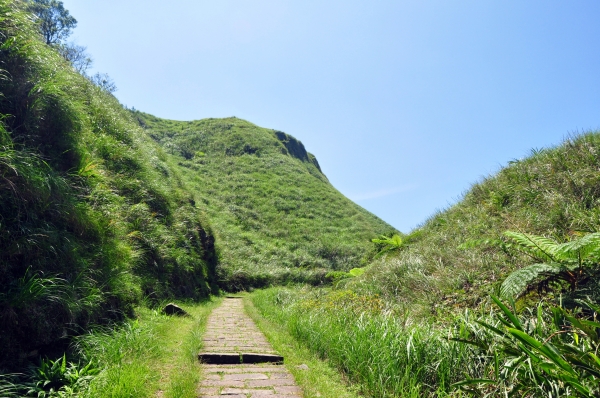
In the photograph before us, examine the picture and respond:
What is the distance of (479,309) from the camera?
17.7ft

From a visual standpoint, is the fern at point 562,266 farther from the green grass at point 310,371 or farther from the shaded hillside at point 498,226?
the green grass at point 310,371

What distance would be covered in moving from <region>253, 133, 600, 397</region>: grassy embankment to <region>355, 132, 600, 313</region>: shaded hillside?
0.03m

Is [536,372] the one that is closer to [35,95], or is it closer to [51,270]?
[51,270]

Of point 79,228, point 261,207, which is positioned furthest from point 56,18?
point 79,228

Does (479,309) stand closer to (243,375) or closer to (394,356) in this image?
(394,356)

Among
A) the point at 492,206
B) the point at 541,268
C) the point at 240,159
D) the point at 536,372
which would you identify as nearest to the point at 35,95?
the point at 536,372

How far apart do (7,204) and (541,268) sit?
679cm

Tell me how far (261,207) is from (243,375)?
24739mm

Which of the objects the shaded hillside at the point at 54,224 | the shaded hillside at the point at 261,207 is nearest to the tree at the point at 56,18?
the shaded hillside at the point at 261,207

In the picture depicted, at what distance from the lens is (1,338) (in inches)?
136

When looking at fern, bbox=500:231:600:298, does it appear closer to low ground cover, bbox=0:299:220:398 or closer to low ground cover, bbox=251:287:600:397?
low ground cover, bbox=251:287:600:397

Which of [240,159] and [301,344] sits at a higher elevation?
[240,159]

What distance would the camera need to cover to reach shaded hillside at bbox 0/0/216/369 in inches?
152

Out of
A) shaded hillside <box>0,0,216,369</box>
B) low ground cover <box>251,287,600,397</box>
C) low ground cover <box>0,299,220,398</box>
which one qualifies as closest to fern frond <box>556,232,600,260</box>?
low ground cover <box>251,287,600,397</box>
